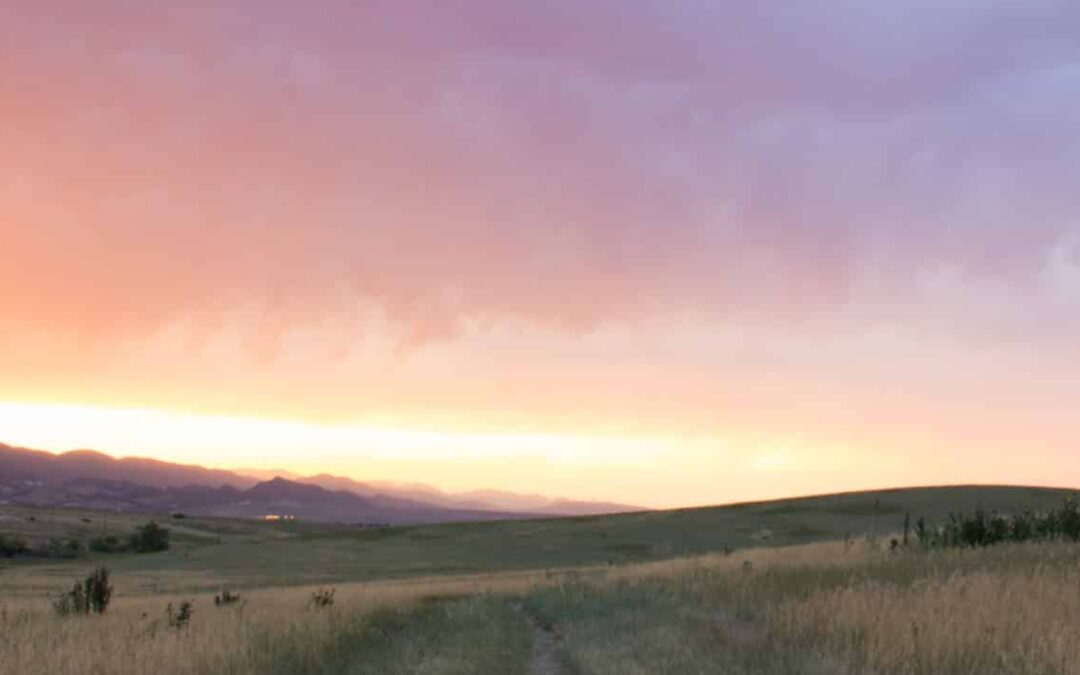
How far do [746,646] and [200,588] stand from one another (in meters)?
33.6

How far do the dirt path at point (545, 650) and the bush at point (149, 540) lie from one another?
67.1 m

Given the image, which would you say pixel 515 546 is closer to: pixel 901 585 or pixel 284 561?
pixel 284 561

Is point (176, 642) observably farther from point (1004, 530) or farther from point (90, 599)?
point (1004, 530)

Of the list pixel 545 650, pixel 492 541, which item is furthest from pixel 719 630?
pixel 492 541

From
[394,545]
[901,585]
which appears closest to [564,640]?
[901,585]

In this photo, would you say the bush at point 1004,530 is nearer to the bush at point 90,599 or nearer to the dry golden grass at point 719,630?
the dry golden grass at point 719,630

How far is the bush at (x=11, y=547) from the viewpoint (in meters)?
68.9

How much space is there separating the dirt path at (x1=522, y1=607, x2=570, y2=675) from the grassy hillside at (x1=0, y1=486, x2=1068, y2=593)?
27.1m

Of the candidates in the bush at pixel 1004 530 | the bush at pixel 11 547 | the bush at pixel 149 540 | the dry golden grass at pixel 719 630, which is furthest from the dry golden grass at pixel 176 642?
the bush at pixel 149 540

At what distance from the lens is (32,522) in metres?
89.2

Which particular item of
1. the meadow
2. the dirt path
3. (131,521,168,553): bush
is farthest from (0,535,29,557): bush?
the dirt path

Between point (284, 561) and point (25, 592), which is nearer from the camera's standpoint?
point (25, 592)

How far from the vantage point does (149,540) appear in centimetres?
8012

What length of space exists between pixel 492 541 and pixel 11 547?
33.4 m
